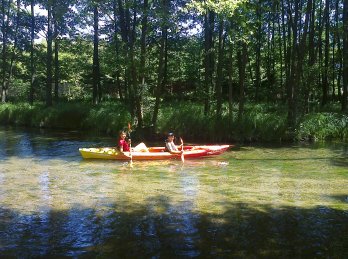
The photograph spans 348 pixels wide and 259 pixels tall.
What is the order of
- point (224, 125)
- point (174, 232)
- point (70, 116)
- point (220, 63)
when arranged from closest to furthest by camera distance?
1. point (174, 232)
2. point (220, 63)
3. point (224, 125)
4. point (70, 116)

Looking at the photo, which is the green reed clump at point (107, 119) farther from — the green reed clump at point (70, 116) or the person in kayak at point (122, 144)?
the person in kayak at point (122, 144)

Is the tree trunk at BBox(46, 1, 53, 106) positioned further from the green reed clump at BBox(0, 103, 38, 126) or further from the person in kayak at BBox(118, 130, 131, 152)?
the person in kayak at BBox(118, 130, 131, 152)

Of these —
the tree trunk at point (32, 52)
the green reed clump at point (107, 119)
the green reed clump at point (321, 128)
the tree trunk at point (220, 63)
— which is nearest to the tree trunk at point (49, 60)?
the tree trunk at point (32, 52)

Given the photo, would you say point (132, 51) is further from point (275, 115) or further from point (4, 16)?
point (4, 16)

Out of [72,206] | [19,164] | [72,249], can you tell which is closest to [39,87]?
[19,164]

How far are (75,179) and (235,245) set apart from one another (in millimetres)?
5910

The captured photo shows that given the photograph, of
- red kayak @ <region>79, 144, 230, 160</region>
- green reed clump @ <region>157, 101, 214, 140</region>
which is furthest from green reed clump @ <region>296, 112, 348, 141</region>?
red kayak @ <region>79, 144, 230, 160</region>

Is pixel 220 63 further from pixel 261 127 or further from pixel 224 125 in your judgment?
pixel 261 127

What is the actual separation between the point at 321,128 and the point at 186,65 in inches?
548

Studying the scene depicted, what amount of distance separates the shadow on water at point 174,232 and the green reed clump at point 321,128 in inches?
375

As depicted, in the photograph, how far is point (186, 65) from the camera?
29078mm

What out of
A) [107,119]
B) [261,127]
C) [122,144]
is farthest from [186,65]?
[122,144]

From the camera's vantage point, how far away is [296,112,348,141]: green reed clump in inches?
662

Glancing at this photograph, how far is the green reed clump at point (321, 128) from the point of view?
1681cm
